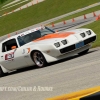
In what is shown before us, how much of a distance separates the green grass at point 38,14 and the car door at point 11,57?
32.9m

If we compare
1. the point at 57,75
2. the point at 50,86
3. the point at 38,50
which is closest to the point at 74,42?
the point at 38,50

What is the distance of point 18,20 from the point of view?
51000 millimetres

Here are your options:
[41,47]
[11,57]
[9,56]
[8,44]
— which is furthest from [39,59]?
[8,44]

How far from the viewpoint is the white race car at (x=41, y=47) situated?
1223 cm

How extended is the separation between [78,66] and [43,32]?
11.5 ft

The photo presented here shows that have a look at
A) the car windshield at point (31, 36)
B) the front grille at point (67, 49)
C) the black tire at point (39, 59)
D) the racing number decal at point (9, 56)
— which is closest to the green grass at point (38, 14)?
the racing number decal at point (9, 56)

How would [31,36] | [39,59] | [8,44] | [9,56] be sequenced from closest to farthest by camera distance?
1. [39,59]
2. [31,36]
3. [9,56]
4. [8,44]

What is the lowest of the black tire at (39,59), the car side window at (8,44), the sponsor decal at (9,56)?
the black tire at (39,59)

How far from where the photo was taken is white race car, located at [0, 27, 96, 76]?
40.1ft

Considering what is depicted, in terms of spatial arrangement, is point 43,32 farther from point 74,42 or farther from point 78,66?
point 78,66

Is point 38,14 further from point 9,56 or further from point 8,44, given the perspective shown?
point 9,56

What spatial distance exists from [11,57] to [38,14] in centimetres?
3792

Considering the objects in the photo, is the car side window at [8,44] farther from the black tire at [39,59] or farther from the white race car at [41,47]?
the black tire at [39,59]

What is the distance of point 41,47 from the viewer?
485 inches
